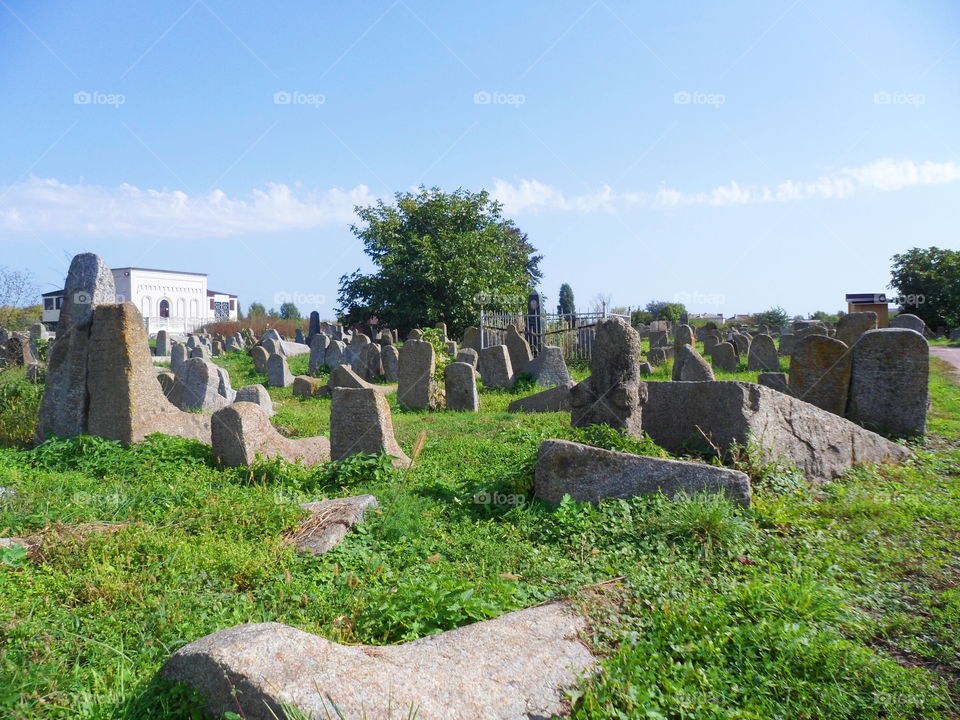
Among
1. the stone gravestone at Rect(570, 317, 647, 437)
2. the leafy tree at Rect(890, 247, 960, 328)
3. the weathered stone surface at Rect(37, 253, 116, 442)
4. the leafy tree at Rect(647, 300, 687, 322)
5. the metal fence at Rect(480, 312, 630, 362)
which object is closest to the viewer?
the stone gravestone at Rect(570, 317, 647, 437)

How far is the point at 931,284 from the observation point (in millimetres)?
39875

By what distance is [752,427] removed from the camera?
7.05m

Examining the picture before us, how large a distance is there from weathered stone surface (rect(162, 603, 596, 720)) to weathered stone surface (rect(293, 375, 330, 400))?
1263 cm

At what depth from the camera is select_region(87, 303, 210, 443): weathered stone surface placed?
855 cm

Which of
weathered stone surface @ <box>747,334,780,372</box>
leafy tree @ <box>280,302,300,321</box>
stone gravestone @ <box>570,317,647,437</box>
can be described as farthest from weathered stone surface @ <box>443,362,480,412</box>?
leafy tree @ <box>280,302,300,321</box>

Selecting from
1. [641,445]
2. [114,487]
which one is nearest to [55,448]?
[114,487]

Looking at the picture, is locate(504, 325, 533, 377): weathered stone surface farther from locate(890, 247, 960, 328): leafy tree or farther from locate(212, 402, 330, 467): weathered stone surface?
locate(890, 247, 960, 328): leafy tree

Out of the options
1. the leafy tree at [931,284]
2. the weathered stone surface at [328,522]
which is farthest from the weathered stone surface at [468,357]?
the leafy tree at [931,284]

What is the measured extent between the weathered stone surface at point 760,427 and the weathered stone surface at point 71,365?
7.40 m

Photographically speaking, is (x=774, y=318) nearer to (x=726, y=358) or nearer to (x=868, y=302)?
(x=868, y=302)

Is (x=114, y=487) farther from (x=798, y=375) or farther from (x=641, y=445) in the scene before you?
(x=798, y=375)

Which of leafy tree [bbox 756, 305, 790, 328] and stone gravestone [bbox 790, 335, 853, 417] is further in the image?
leafy tree [bbox 756, 305, 790, 328]

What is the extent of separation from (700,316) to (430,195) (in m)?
42.6

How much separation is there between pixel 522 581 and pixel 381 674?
66.6 inches
